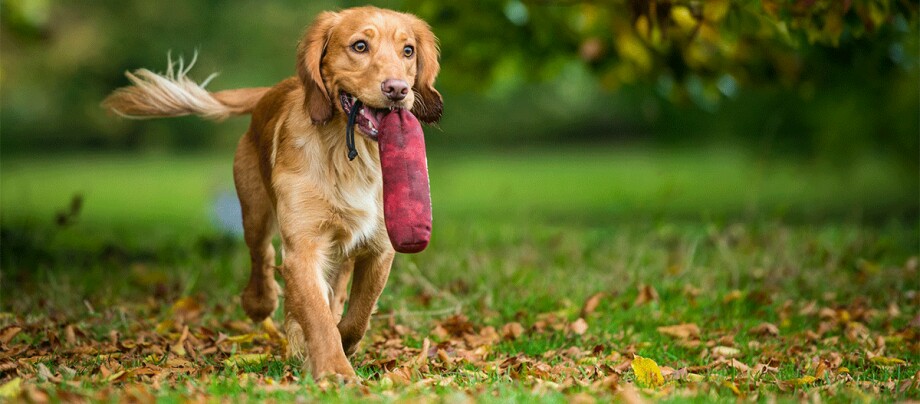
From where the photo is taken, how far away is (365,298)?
4156 millimetres

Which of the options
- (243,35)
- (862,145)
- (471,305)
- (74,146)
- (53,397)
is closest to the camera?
(53,397)

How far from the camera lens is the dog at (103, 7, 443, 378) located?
149 inches

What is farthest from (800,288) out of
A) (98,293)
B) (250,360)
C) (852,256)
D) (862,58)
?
(98,293)

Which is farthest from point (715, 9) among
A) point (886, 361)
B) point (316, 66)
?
point (316, 66)

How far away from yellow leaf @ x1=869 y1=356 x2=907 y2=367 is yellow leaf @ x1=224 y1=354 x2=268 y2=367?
8.62 feet

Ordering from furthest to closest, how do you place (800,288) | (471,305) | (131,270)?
1. (131,270)
2. (800,288)
3. (471,305)

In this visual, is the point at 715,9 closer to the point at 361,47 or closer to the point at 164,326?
the point at 361,47

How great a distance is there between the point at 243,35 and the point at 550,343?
18.5 m

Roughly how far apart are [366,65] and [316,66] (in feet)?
0.82

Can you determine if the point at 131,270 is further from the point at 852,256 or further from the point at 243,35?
the point at 243,35

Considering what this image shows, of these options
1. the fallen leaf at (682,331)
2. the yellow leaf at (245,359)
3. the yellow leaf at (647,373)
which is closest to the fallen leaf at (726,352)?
the fallen leaf at (682,331)

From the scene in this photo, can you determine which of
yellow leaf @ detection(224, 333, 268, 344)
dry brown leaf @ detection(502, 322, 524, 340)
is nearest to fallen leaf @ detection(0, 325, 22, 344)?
yellow leaf @ detection(224, 333, 268, 344)

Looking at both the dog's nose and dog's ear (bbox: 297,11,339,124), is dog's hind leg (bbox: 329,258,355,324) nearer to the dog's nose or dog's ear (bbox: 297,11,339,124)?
dog's ear (bbox: 297,11,339,124)

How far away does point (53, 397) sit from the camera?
3.04m
